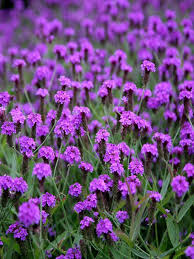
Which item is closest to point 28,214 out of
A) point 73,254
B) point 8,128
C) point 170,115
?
point 73,254

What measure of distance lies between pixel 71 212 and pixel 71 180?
0.48 ft

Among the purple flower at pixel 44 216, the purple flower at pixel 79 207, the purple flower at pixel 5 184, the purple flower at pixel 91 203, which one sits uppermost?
the purple flower at pixel 5 184

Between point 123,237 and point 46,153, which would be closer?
point 123,237

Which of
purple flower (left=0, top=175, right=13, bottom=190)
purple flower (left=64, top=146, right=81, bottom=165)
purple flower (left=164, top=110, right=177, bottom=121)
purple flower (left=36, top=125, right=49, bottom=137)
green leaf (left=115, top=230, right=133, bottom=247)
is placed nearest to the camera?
green leaf (left=115, top=230, right=133, bottom=247)

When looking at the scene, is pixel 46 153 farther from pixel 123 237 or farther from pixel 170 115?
pixel 170 115

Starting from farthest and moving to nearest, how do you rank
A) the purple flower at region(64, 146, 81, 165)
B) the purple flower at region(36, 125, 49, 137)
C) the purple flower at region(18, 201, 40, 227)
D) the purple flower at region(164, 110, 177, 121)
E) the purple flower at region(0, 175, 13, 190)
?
the purple flower at region(164, 110, 177, 121) < the purple flower at region(36, 125, 49, 137) < the purple flower at region(64, 146, 81, 165) < the purple flower at region(0, 175, 13, 190) < the purple flower at region(18, 201, 40, 227)

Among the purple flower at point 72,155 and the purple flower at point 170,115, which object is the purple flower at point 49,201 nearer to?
the purple flower at point 72,155

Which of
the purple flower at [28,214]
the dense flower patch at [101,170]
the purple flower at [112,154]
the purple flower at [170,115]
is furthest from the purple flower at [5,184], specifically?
the purple flower at [170,115]

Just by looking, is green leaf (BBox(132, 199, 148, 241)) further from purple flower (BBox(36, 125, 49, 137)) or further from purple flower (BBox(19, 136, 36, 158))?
purple flower (BBox(36, 125, 49, 137))

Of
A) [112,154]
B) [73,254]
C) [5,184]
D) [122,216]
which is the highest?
[112,154]

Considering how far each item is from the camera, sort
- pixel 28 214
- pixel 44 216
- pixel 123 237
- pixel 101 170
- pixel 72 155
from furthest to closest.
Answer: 1. pixel 101 170
2. pixel 72 155
3. pixel 44 216
4. pixel 123 237
5. pixel 28 214

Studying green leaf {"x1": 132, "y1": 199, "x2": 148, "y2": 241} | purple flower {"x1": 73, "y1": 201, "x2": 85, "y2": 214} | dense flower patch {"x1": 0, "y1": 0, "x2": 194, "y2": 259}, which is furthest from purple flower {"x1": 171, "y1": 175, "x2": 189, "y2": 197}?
purple flower {"x1": 73, "y1": 201, "x2": 85, "y2": 214}

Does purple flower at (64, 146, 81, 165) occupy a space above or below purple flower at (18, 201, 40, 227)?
above

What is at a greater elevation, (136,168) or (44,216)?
(136,168)
